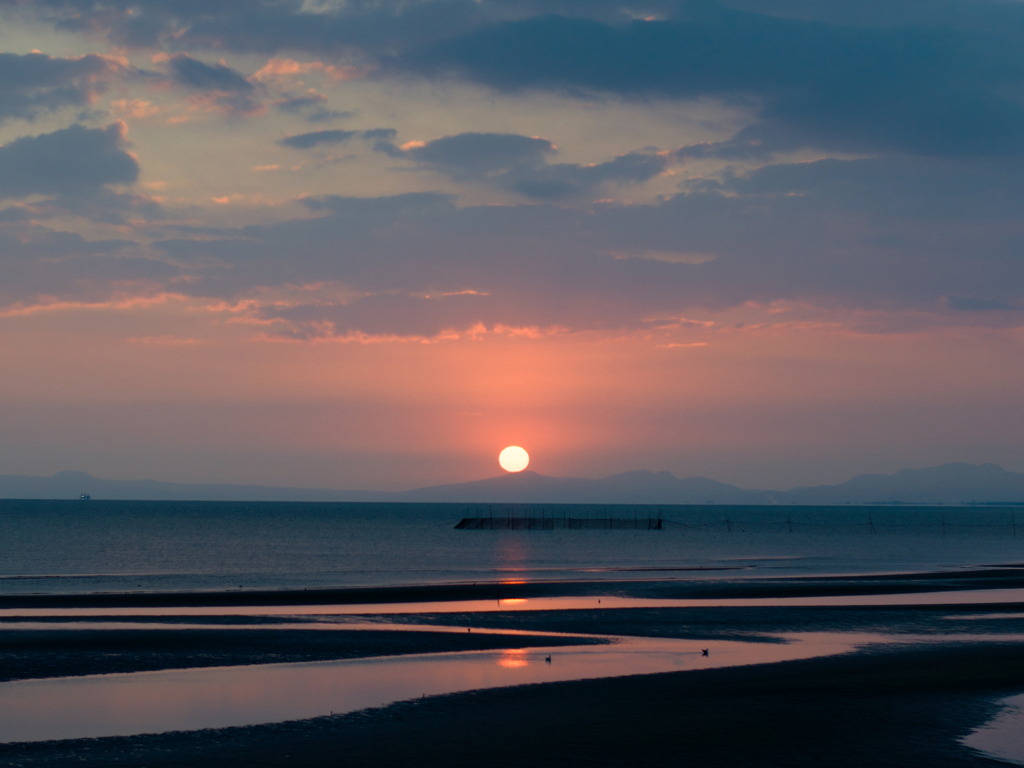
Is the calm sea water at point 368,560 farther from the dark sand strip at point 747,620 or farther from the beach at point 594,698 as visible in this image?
the beach at point 594,698

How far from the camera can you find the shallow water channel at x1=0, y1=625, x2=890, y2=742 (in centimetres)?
2128

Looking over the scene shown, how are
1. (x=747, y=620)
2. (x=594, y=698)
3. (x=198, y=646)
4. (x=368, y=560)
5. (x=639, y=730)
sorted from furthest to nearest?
1. (x=368, y=560)
2. (x=747, y=620)
3. (x=198, y=646)
4. (x=594, y=698)
5. (x=639, y=730)

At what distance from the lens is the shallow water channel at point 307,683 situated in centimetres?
2128

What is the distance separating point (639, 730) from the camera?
20141 millimetres

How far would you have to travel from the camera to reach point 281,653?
104ft

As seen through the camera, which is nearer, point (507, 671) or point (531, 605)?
point (507, 671)

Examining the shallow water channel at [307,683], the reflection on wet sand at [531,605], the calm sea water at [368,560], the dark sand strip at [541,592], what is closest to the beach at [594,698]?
the shallow water channel at [307,683]

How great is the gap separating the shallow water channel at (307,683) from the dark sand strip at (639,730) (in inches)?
49.3

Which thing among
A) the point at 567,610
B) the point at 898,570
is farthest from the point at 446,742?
the point at 898,570

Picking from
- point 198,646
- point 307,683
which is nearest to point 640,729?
point 307,683

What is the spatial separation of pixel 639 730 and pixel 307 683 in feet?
33.7

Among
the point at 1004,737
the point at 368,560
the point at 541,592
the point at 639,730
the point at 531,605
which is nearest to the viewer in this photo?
the point at 1004,737

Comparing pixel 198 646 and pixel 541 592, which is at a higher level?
pixel 541 592

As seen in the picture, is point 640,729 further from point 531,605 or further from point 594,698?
point 531,605
